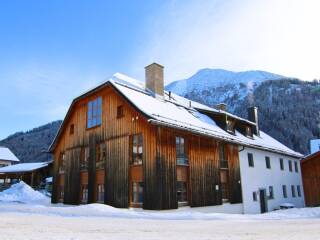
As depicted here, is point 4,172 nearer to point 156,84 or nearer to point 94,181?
point 94,181

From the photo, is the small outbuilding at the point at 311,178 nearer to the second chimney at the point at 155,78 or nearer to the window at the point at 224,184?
the window at the point at 224,184

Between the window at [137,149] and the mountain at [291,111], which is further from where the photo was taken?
the mountain at [291,111]

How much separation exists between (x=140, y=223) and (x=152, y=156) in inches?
275

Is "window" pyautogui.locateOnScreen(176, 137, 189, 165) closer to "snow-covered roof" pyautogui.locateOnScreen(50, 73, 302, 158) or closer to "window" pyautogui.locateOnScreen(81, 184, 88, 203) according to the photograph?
"snow-covered roof" pyautogui.locateOnScreen(50, 73, 302, 158)

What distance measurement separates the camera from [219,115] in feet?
82.9

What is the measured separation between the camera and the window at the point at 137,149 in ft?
60.6

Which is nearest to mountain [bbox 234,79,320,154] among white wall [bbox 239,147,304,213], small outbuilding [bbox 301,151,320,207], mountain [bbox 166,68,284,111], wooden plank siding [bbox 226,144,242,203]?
mountain [bbox 166,68,284,111]

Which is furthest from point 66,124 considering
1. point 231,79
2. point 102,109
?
point 231,79

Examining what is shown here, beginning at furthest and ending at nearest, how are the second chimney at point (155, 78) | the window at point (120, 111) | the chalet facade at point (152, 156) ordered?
the second chimney at point (155, 78) → the window at point (120, 111) → the chalet facade at point (152, 156)

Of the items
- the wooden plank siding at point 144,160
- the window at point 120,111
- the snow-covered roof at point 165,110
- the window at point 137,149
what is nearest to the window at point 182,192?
the wooden plank siding at point 144,160

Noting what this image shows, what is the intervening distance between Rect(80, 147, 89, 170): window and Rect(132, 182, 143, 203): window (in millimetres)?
5523

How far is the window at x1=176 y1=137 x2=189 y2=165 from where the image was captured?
18.8 meters

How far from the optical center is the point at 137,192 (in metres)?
18.1

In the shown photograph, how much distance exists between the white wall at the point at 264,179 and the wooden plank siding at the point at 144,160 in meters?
1.30
